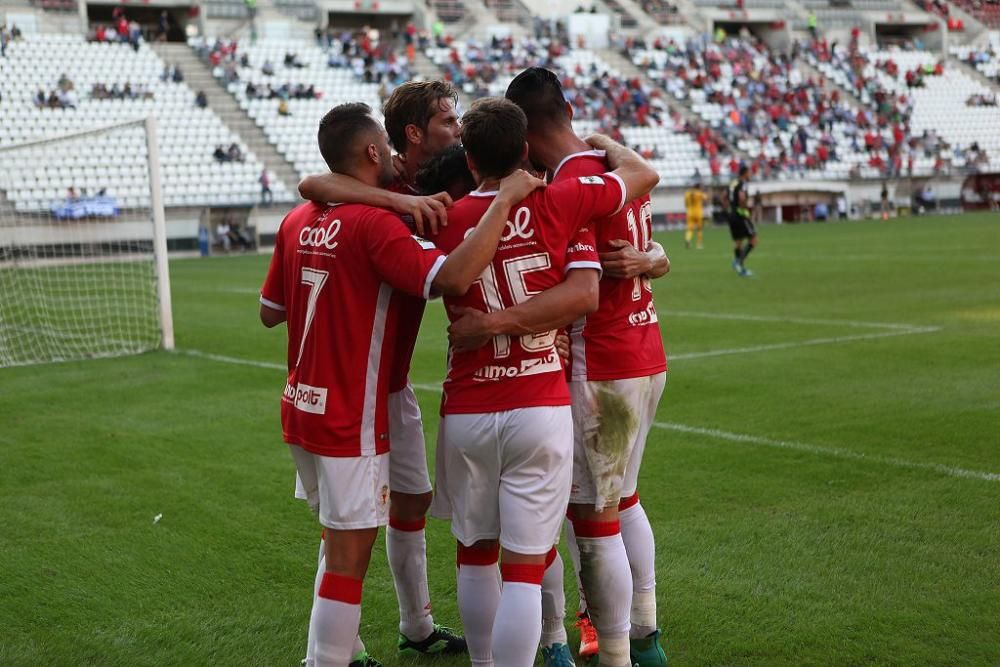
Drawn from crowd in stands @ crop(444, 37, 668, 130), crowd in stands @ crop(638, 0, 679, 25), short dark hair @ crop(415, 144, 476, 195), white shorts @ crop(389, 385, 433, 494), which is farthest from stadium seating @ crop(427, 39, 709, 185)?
short dark hair @ crop(415, 144, 476, 195)

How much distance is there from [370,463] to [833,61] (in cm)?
5536

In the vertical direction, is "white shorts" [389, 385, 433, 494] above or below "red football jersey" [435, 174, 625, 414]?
below

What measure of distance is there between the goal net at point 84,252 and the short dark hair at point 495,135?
383 inches

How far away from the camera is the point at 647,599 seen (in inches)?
165

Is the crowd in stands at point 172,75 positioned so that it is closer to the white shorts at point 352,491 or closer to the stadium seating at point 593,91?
Result: the stadium seating at point 593,91

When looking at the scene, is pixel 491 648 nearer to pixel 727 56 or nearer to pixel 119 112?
pixel 119 112

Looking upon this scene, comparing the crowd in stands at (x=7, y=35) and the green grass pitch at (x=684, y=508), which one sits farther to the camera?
the crowd in stands at (x=7, y=35)

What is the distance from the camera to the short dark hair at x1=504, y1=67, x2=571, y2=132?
390 centimetres

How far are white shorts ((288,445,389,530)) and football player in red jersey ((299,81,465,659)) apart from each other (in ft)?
1.16

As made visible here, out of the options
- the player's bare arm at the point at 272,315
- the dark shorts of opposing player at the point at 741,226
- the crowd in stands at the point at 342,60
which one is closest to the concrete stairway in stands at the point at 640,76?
the crowd in stands at the point at 342,60

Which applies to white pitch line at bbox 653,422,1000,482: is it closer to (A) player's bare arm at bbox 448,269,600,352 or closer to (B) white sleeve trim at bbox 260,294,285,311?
(A) player's bare arm at bbox 448,269,600,352

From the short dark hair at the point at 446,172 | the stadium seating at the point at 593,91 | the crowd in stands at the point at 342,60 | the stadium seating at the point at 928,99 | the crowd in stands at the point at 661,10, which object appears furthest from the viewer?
the crowd in stands at the point at 661,10

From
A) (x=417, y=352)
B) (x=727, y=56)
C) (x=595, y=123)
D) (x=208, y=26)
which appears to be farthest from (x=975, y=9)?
(x=417, y=352)

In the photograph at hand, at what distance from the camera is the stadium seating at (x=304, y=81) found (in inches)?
1551
